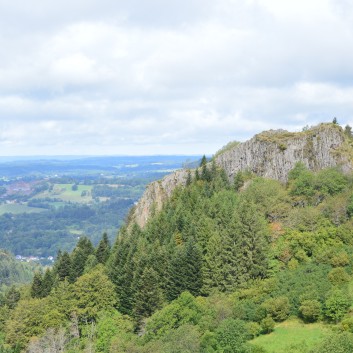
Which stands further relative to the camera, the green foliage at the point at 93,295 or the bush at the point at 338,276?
the green foliage at the point at 93,295

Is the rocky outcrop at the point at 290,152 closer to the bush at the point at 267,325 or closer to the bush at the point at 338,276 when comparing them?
the bush at the point at 338,276

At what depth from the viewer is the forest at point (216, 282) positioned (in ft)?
157

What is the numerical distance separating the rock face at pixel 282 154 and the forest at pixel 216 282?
3067 mm

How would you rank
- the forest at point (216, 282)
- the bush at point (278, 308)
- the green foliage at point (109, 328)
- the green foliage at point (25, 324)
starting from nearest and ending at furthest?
the forest at point (216, 282) → the bush at point (278, 308) → the green foliage at point (109, 328) → the green foliage at point (25, 324)

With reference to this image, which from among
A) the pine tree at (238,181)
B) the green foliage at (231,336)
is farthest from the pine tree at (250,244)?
the pine tree at (238,181)

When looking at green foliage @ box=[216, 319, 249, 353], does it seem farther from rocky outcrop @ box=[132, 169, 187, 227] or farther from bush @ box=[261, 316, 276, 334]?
rocky outcrop @ box=[132, 169, 187, 227]

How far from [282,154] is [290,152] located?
1356 mm

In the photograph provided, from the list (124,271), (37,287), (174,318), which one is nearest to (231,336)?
(174,318)

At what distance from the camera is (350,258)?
57.7 meters

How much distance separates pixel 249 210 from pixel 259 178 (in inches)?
734

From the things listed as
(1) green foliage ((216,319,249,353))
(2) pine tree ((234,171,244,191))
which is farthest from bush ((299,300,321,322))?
(2) pine tree ((234,171,244,191))

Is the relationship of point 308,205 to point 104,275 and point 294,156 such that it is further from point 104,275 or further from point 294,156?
point 104,275

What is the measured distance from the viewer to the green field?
143 ft

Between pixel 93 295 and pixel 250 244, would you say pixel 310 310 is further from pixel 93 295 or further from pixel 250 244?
pixel 93 295
